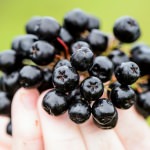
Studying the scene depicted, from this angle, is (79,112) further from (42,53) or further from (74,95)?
(42,53)

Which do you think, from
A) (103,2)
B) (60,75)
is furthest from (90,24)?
(103,2)

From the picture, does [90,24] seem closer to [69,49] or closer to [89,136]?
[69,49]

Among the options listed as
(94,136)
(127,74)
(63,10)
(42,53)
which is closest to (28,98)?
(42,53)

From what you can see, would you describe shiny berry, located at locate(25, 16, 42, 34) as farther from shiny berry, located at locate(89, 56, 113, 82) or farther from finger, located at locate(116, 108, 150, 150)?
finger, located at locate(116, 108, 150, 150)

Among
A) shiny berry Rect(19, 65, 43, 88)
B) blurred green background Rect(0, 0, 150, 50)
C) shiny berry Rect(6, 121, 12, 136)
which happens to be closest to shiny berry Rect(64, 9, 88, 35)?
shiny berry Rect(19, 65, 43, 88)

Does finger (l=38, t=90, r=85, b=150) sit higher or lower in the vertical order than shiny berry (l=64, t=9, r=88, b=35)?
lower

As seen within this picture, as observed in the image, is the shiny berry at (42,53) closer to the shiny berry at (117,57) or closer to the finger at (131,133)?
the shiny berry at (117,57)
